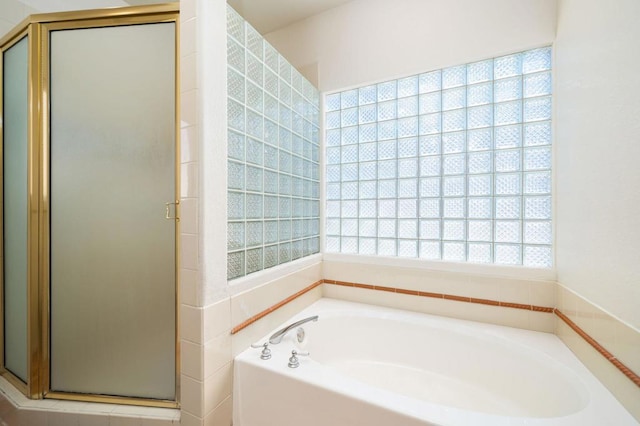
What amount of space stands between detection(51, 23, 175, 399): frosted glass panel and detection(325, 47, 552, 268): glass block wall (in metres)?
1.20

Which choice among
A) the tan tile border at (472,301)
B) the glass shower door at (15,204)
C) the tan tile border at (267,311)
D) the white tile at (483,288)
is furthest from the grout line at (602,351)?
the glass shower door at (15,204)

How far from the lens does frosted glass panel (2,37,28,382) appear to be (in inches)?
54.7

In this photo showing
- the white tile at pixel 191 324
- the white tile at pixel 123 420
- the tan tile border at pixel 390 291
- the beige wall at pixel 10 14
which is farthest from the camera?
the beige wall at pixel 10 14

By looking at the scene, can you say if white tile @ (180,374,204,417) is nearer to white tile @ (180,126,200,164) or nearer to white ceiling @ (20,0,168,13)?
white tile @ (180,126,200,164)

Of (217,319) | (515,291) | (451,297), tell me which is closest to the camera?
(217,319)

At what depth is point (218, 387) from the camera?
1.13 meters

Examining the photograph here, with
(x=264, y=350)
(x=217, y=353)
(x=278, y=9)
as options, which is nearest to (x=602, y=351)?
(x=264, y=350)

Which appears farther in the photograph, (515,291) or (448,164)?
(448,164)

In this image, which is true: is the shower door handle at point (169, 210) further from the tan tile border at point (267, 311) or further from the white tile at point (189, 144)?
the tan tile border at point (267, 311)

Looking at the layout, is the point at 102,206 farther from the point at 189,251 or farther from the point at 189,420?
the point at 189,420

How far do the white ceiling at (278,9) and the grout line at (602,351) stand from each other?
2.40 metres

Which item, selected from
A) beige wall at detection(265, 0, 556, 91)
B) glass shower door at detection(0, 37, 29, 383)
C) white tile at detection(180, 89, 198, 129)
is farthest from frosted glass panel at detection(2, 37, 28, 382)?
beige wall at detection(265, 0, 556, 91)

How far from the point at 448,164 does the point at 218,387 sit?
1750mm

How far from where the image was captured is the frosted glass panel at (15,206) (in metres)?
1.39
